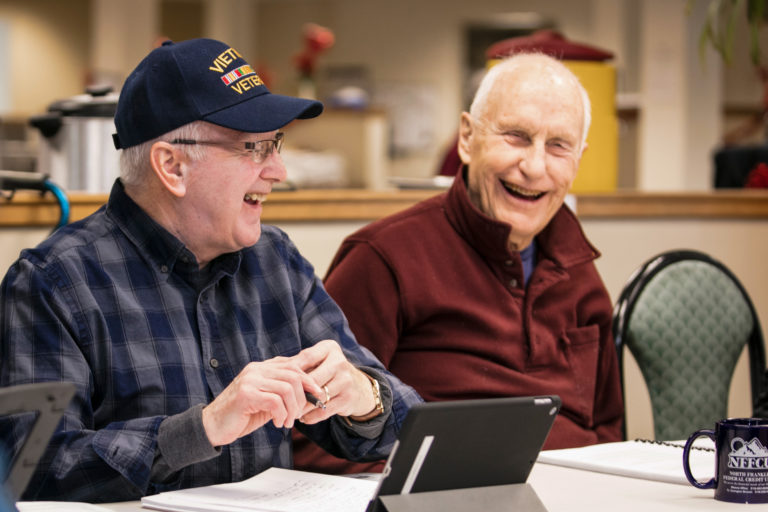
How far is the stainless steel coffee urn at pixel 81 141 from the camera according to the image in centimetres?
249

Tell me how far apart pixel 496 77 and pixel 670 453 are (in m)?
0.87

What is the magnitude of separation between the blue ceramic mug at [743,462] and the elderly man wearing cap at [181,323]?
0.49 m

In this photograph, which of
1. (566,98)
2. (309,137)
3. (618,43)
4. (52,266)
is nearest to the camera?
(52,266)

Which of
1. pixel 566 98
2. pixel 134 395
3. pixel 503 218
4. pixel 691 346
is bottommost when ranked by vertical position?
pixel 691 346

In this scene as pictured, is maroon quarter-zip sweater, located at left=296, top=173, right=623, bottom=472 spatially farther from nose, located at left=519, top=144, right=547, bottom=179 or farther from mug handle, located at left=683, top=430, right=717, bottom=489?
mug handle, located at left=683, top=430, right=717, bottom=489

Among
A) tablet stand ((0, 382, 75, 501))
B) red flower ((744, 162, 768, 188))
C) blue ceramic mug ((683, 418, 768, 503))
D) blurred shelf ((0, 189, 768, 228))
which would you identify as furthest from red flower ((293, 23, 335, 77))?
tablet stand ((0, 382, 75, 501))

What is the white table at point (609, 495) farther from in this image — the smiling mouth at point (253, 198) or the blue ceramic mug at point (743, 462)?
the smiling mouth at point (253, 198)

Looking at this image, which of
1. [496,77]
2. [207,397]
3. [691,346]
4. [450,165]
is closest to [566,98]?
[496,77]

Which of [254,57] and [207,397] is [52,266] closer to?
[207,397]

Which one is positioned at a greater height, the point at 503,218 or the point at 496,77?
the point at 496,77

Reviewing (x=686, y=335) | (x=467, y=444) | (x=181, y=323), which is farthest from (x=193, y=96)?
(x=686, y=335)

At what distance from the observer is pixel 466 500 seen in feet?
3.87

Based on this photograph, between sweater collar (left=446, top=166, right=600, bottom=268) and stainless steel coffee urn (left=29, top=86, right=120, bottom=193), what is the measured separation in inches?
35.1

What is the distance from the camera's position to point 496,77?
2152 millimetres
